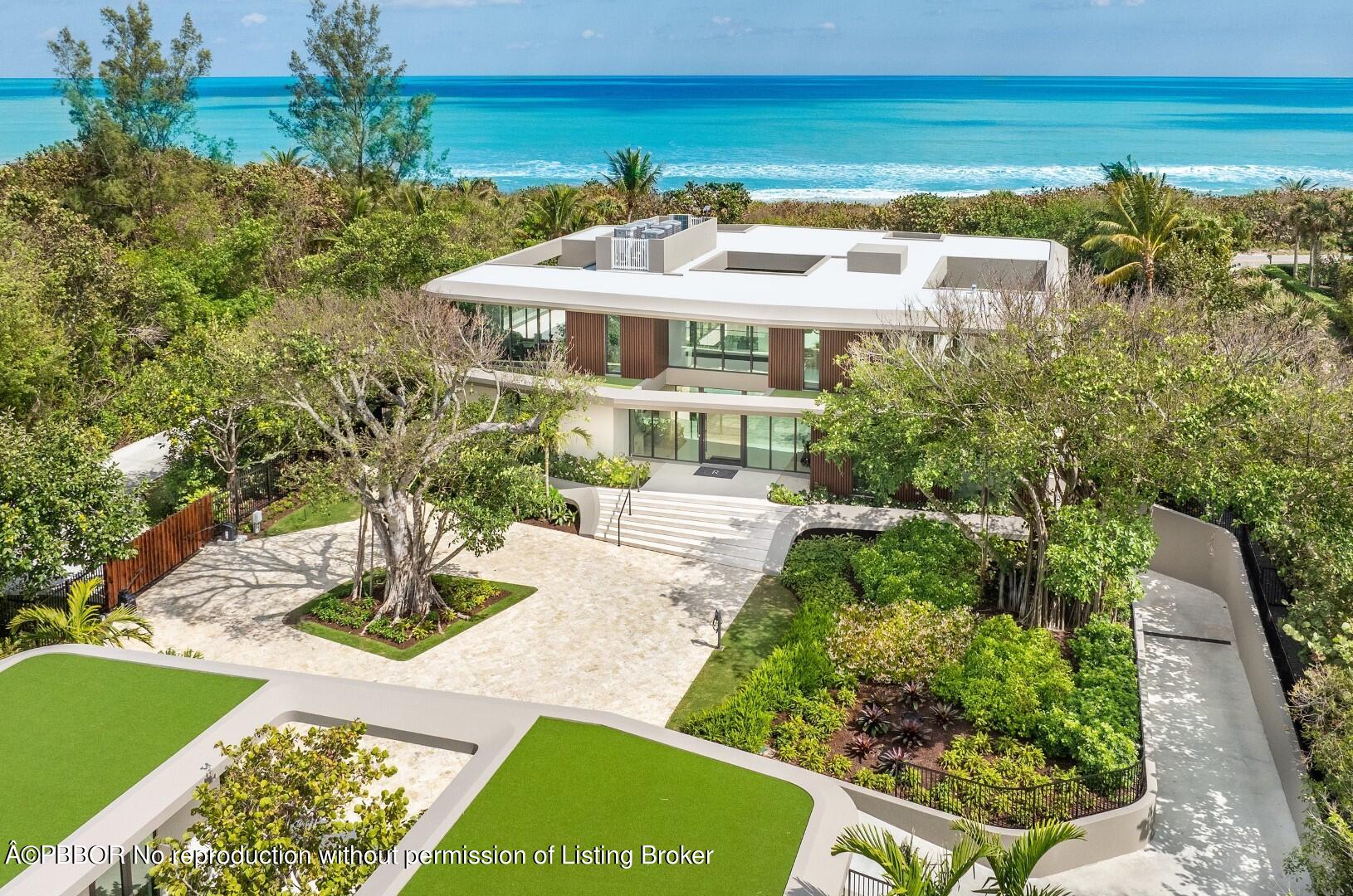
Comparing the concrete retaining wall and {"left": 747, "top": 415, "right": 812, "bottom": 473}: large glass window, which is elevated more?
{"left": 747, "top": 415, "right": 812, "bottom": 473}: large glass window

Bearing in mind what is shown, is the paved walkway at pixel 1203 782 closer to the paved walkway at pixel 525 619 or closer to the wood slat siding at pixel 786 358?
the paved walkway at pixel 525 619

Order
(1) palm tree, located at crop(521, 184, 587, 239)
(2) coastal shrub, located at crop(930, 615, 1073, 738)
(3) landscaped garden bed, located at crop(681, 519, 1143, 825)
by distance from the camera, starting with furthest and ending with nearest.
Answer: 1. (1) palm tree, located at crop(521, 184, 587, 239)
2. (2) coastal shrub, located at crop(930, 615, 1073, 738)
3. (3) landscaped garden bed, located at crop(681, 519, 1143, 825)

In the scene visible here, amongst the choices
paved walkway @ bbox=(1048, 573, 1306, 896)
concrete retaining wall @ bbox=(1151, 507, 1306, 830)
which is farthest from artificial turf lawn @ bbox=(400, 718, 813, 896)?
concrete retaining wall @ bbox=(1151, 507, 1306, 830)

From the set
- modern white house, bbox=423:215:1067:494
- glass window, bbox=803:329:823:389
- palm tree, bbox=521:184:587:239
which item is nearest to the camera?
modern white house, bbox=423:215:1067:494

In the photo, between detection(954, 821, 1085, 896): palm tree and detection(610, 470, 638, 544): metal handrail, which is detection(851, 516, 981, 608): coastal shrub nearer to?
detection(610, 470, 638, 544): metal handrail

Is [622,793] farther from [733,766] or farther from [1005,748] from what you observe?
[1005,748]

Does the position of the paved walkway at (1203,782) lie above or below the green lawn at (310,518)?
below

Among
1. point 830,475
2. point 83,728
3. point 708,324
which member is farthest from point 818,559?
point 83,728

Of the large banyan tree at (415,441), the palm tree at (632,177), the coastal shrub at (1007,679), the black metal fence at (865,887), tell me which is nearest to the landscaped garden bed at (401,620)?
the large banyan tree at (415,441)
